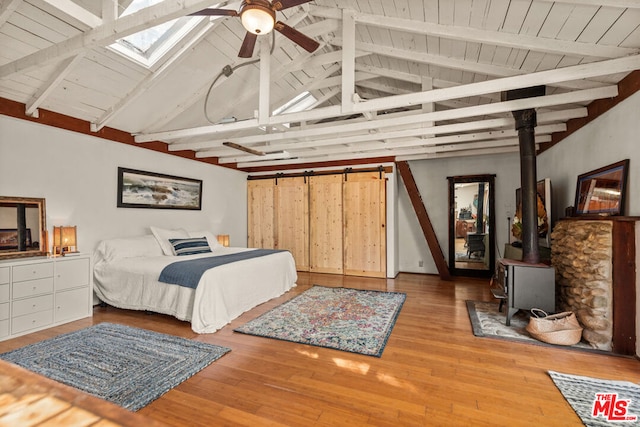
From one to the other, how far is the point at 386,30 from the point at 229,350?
3.53 meters

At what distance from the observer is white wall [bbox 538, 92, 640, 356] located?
2.57 m

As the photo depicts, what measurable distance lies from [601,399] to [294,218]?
527 centimetres

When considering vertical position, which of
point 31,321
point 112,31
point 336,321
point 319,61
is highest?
point 319,61

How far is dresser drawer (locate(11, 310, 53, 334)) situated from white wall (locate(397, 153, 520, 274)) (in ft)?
18.7

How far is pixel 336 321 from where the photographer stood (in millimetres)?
3420

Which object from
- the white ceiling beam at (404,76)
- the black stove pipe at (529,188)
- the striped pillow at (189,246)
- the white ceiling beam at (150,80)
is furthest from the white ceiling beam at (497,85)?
the striped pillow at (189,246)

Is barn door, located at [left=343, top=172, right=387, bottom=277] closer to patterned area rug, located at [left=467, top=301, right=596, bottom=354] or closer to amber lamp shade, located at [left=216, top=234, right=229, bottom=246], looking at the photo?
patterned area rug, located at [left=467, top=301, right=596, bottom=354]

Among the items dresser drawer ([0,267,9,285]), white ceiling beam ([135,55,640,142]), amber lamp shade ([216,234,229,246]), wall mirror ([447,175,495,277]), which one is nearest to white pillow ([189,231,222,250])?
amber lamp shade ([216,234,229,246])

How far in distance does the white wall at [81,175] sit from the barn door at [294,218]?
1.81m

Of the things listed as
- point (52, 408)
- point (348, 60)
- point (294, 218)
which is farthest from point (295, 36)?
point (294, 218)

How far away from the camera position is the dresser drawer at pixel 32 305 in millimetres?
2969

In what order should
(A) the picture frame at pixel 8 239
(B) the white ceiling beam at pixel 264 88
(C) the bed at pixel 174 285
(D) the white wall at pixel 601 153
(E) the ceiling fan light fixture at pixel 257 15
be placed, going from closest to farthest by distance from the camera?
(E) the ceiling fan light fixture at pixel 257 15, (D) the white wall at pixel 601 153, (A) the picture frame at pixel 8 239, (C) the bed at pixel 174 285, (B) the white ceiling beam at pixel 264 88

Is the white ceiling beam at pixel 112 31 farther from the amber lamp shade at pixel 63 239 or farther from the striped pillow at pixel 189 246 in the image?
the striped pillow at pixel 189 246

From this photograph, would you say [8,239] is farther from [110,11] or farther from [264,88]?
[264,88]
